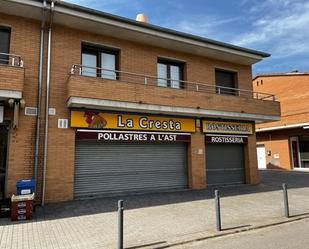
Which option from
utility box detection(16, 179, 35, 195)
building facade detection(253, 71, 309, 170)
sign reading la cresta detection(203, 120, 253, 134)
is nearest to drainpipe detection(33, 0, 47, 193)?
utility box detection(16, 179, 35, 195)

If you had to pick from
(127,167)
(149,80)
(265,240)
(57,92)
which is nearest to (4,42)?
(57,92)

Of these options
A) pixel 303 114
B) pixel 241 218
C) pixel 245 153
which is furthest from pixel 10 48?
pixel 303 114

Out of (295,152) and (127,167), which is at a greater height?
(295,152)

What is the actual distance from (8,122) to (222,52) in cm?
1049

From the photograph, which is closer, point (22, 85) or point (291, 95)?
point (22, 85)

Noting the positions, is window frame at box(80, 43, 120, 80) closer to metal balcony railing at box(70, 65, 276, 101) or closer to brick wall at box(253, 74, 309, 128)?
metal balcony railing at box(70, 65, 276, 101)

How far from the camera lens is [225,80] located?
54.5 ft

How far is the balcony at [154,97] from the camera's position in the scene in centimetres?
1100

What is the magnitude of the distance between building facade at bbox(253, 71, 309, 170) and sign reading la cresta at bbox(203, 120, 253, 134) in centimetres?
1066

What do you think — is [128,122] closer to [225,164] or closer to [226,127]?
[226,127]

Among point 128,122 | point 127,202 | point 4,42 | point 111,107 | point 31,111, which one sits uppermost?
point 4,42

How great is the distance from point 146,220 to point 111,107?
4.95 m

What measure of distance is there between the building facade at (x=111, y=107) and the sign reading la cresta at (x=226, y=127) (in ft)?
0.18

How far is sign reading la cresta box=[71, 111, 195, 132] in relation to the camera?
11.6m
